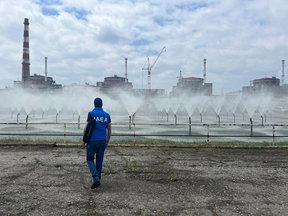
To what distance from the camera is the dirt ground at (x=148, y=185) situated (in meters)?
3.96

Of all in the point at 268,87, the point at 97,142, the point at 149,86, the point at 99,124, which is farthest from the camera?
the point at 149,86

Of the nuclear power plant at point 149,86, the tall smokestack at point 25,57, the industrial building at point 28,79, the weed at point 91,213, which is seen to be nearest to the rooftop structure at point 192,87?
the nuclear power plant at point 149,86

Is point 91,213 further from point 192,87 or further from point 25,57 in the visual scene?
point 192,87

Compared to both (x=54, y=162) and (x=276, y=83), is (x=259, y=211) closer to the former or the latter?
(x=54, y=162)

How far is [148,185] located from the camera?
5.17m

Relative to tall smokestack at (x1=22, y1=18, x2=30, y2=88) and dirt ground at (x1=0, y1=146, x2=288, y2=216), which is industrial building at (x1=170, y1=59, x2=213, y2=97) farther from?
dirt ground at (x1=0, y1=146, x2=288, y2=216)

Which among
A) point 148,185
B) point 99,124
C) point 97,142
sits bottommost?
point 148,185

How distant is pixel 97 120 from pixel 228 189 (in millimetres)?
3508

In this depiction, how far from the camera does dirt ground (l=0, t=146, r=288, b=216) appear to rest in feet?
13.0

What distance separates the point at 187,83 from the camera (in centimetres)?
10612

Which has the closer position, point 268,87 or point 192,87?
point 268,87

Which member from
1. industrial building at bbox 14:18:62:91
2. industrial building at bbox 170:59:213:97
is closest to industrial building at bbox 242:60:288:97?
industrial building at bbox 170:59:213:97

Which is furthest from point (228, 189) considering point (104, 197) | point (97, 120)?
point (97, 120)

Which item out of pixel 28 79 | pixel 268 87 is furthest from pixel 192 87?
pixel 28 79
